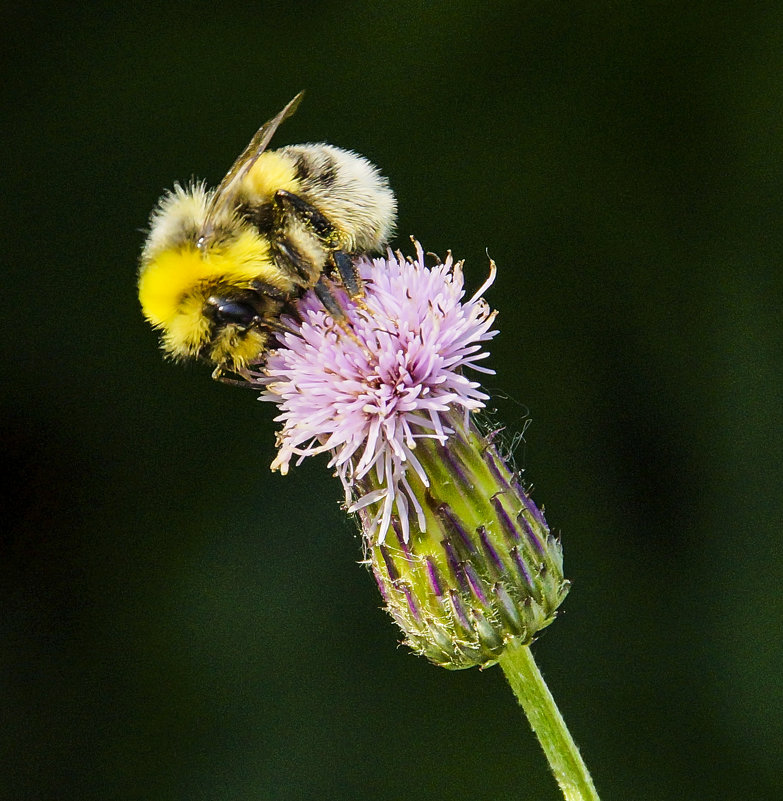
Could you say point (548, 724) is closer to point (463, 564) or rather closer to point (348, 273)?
point (463, 564)

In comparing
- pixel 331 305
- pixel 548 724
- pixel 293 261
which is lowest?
pixel 548 724

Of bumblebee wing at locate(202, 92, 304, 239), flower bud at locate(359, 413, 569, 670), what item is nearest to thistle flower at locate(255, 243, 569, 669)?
flower bud at locate(359, 413, 569, 670)

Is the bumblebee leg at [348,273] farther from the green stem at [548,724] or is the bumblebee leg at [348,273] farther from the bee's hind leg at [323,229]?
the green stem at [548,724]

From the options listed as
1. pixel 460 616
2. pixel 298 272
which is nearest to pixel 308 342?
pixel 298 272

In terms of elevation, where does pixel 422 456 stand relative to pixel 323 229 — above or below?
below

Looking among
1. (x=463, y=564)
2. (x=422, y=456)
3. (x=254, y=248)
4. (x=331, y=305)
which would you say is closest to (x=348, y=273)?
(x=331, y=305)

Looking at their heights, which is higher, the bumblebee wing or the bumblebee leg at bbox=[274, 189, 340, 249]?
the bumblebee wing

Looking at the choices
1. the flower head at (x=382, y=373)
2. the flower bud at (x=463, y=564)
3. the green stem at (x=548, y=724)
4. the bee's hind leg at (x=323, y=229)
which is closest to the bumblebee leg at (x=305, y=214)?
the bee's hind leg at (x=323, y=229)

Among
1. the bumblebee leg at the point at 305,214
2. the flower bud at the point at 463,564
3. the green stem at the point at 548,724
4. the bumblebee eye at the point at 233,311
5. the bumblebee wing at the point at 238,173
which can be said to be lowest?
the green stem at the point at 548,724

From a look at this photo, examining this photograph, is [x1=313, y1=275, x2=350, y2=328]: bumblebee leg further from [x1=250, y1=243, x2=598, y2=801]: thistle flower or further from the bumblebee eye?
the bumblebee eye
